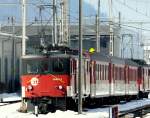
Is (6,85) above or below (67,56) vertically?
below

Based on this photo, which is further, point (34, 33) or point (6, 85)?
point (34, 33)

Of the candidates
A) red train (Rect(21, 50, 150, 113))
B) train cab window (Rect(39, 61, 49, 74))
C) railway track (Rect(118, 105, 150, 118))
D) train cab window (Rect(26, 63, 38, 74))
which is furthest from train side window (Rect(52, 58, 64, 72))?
railway track (Rect(118, 105, 150, 118))

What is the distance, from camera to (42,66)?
96.1 ft

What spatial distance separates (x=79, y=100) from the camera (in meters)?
28.6

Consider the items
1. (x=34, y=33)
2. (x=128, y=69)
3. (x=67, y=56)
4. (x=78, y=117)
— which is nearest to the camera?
(x=78, y=117)

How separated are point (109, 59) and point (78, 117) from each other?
462 inches

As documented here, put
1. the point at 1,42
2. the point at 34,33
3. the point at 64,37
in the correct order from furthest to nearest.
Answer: the point at 34,33 < the point at 1,42 < the point at 64,37

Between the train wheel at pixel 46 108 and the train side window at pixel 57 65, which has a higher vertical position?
the train side window at pixel 57 65

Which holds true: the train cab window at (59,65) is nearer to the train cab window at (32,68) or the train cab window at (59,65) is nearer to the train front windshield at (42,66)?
the train front windshield at (42,66)

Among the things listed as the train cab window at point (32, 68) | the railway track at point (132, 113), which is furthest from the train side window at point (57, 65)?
the railway track at point (132, 113)

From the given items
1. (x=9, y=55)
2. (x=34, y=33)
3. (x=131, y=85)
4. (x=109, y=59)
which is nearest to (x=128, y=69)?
(x=131, y=85)

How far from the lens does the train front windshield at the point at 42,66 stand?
2889 cm

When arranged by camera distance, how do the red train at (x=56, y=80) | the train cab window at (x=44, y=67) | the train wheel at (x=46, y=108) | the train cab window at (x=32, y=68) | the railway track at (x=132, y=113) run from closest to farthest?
the railway track at (x=132, y=113) < the red train at (x=56, y=80) < the train wheel at (x=46, y=108) < the train cab window at (x=44, y=67) < the train cab window at (x=32, y=68)

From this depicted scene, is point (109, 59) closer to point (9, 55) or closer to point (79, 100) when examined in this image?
point (79, 100)
